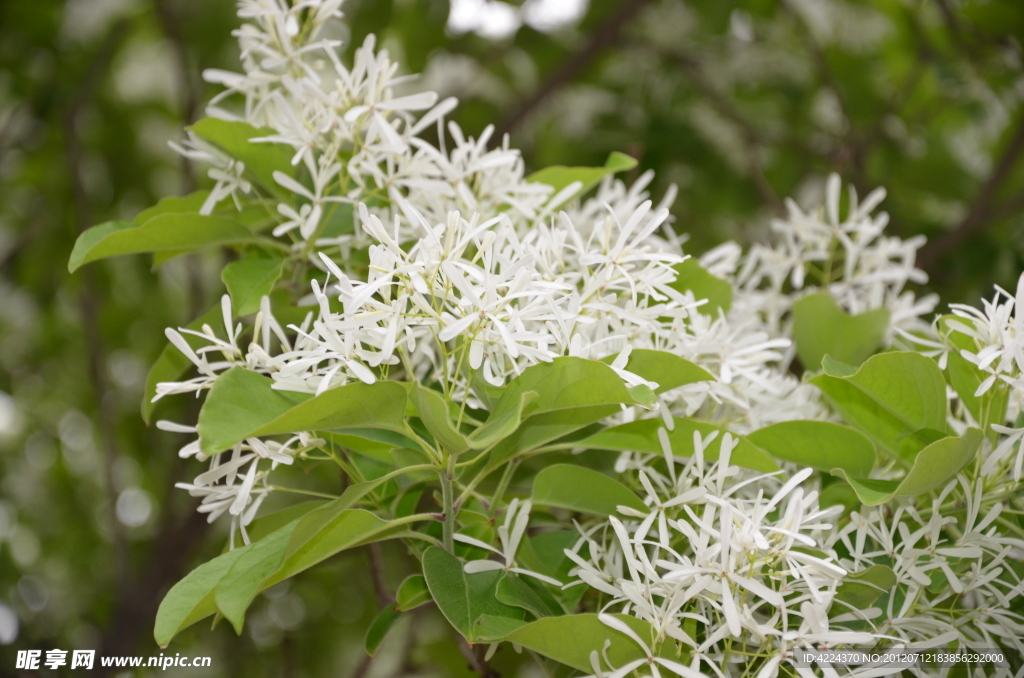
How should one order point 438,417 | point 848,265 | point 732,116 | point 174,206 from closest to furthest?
point 438,417
point 174,206
point 848,265
point 732,116

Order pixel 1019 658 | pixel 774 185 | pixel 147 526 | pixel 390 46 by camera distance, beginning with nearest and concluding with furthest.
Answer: pixel 1019 658 → pixel 390 46 → pixel 774 185 → pixel 147 526

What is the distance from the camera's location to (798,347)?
826 mm

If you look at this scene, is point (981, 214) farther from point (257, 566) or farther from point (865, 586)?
point (257, 566)

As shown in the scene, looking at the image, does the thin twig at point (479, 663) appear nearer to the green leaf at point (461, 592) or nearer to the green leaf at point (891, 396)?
the green leaf at point (461, 592)

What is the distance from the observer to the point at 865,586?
0.57m

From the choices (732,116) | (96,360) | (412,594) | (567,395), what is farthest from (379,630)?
(732,116)

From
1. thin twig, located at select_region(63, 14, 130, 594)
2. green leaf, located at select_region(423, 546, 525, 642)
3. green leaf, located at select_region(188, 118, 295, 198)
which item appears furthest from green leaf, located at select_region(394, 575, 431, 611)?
thin twig, located at select_region(63, 14, 130, 594)

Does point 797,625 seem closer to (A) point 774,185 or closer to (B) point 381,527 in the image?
(B) point 381,527

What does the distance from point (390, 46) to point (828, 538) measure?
45.0 inches

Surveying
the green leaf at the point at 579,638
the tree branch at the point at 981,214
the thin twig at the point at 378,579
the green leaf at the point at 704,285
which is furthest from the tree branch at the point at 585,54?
the green leaf at the point at 579,638

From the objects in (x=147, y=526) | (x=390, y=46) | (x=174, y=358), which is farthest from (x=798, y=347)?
(x=147, y=526)

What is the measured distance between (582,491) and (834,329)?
375mm

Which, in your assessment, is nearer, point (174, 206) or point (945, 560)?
point (945, 560)

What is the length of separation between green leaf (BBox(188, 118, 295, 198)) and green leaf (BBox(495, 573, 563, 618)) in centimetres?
40
